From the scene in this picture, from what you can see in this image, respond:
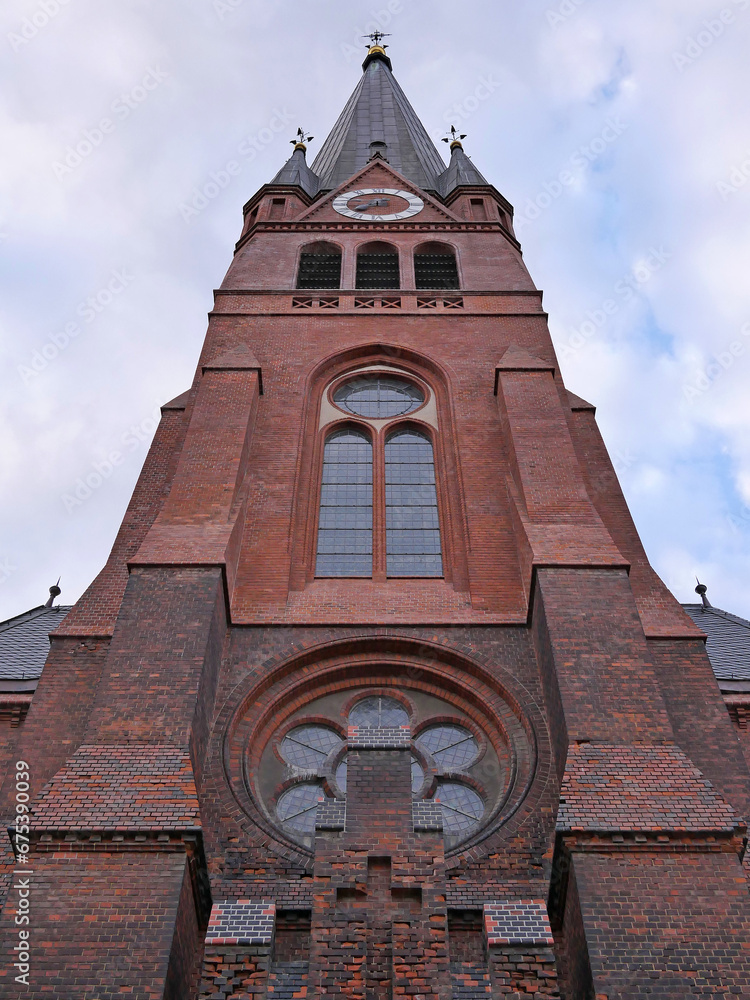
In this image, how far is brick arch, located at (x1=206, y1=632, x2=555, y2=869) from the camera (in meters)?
10.8

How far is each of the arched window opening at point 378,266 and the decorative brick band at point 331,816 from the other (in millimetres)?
15128

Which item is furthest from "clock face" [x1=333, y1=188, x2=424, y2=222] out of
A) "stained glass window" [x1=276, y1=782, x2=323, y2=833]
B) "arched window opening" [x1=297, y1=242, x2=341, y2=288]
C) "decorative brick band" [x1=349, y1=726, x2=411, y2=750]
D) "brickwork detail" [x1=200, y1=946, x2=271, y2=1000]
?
"brickwork detail" [x1=200, y1=946, x2=271, y2=1000]

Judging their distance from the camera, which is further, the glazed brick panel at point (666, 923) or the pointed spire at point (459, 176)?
the pointed spire at point (459, 176)

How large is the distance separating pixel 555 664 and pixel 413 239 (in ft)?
48.1

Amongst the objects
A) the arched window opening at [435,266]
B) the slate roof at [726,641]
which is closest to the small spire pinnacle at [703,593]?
the slate roof at [726,641]

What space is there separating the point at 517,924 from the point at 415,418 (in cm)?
1014

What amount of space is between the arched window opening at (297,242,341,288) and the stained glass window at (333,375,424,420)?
4.02 metres

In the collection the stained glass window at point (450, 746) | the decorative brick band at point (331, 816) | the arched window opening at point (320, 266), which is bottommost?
the decorative brick band at point (331, 816)

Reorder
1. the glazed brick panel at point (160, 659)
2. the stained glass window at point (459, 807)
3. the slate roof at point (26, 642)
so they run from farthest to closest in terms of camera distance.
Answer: the slate roof at point (26, 642), the stained glass window at point (459, 807), the glazed brick panel at point (160, 659)

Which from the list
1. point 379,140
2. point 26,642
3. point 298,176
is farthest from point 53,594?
point 379,140

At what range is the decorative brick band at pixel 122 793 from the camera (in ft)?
30.8

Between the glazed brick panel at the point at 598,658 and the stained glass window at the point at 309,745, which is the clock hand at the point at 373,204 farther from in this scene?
the stained glass window at the point at 309,745

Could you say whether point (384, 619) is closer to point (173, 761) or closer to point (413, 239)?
point (173, 761)

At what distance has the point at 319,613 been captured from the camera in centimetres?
1367
